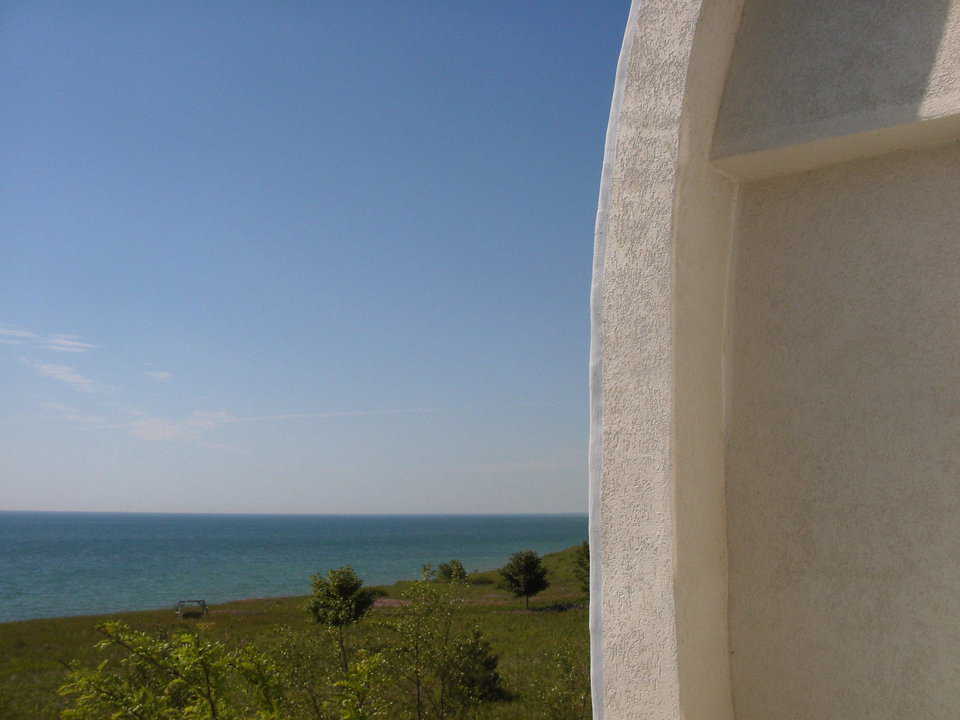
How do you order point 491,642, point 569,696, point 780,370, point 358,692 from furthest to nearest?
point 491,642 → point 569,696 → point 358,692 → point 780,370

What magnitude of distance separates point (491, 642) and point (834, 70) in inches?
988

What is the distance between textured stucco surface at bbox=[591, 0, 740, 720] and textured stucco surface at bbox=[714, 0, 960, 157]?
0.45 ft

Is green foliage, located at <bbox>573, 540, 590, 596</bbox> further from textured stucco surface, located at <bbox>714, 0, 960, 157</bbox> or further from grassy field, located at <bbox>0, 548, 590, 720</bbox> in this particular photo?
textured stucco surface, located at <bbox>714, 0, 960, 157</bbox>

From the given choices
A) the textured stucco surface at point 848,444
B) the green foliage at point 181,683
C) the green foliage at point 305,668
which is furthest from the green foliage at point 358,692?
the green foliage at point 305,668

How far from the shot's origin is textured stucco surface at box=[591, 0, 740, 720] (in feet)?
9.55

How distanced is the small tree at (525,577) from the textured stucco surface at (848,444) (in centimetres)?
3543

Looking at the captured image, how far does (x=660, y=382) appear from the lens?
9.77ft

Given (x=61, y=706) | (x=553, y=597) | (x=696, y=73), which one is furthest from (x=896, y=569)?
(x=553, y=597)

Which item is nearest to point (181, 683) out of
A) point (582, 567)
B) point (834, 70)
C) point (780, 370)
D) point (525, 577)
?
point (780, 370)

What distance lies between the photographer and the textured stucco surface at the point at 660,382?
291 cm

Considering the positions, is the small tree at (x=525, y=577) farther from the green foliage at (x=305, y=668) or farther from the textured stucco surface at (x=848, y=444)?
the textured stucco surface at (x=848, y=444)

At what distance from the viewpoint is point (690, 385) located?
10.1ft

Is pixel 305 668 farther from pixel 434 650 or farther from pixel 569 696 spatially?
pixel 569 696

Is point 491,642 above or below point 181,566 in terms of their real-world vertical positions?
above
